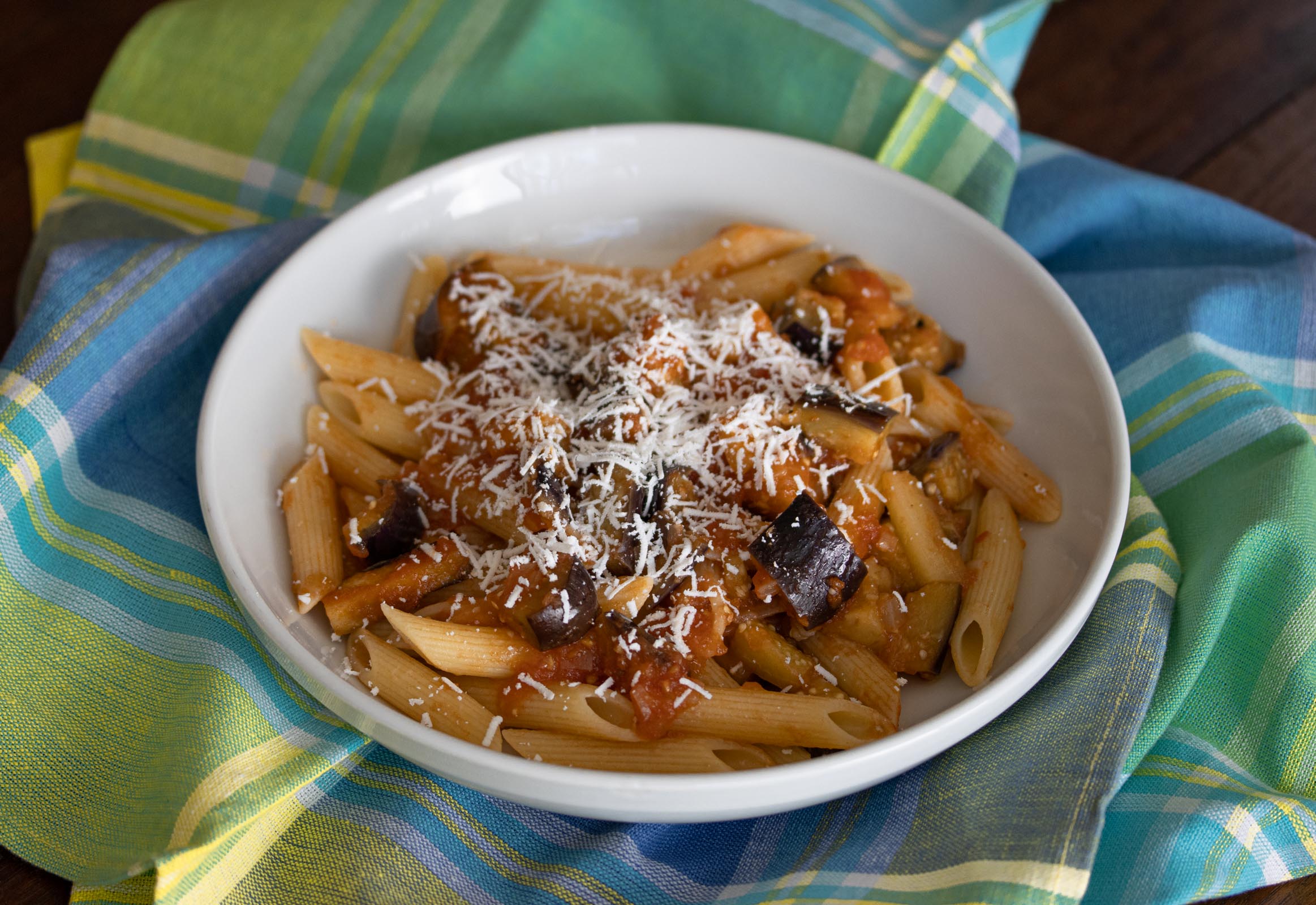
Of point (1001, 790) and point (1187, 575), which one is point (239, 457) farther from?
point (1187, 575)

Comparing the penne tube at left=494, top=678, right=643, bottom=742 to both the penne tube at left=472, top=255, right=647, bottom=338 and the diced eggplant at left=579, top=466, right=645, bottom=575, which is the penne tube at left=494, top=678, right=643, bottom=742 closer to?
the diced eggplant at left=579, top=466, right=645, bottom=575

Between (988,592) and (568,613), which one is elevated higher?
(988,592)

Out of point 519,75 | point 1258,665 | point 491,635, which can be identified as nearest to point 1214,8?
point 519,75

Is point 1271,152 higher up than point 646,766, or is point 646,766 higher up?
point 1271,152

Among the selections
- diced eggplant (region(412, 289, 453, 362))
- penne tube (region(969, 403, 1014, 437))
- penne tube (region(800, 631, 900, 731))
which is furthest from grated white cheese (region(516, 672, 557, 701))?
penne tube (region(969, 403, 1014, 437))

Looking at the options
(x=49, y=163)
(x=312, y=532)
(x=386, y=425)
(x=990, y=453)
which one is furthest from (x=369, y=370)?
(x=49, y=163)

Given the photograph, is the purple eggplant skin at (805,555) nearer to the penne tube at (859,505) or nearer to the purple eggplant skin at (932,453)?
the penne tube at (859,505)

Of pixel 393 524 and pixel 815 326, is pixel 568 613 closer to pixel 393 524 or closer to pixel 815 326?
pixel 393 524
